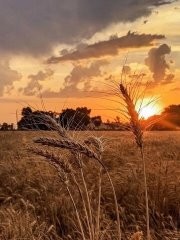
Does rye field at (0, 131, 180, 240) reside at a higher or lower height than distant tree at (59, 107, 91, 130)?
lower

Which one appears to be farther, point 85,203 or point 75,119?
point 85,203

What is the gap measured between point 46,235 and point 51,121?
3.14 m

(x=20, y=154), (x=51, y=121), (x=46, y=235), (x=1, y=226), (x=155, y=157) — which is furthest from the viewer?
(x=20, y=154)

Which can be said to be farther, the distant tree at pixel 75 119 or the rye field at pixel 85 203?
the rye field at pixel 85 203

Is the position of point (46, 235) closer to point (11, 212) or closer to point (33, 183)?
point (11, 212)

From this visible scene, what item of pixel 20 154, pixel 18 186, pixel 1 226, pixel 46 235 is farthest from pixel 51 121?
pixel 20 154

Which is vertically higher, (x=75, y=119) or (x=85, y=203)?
(x=75, y=119)

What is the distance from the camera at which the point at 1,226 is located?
7.36 metres

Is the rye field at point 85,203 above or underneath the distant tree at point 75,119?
underneath

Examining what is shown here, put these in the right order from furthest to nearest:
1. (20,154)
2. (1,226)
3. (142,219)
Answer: (20,154)
(142,219)
(1,226)

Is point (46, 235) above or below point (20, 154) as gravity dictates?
below

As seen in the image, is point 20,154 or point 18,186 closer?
point 18,186

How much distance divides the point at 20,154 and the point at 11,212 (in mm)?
7121

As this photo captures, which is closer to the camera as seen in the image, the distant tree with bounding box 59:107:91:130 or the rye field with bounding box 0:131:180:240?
the distant tree with bounding box 59:107:91:130
